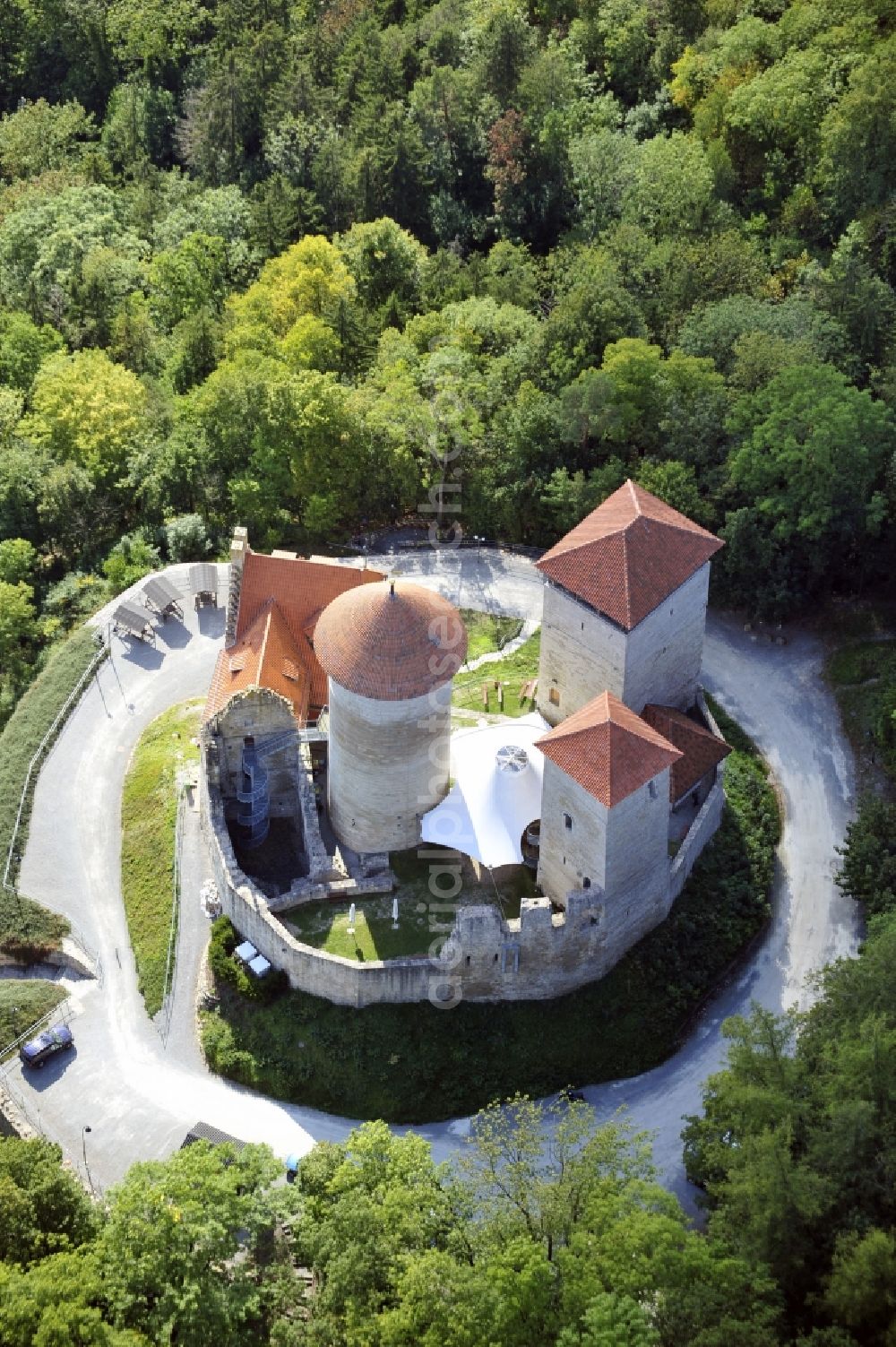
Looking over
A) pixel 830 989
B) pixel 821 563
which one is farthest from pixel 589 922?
pixel 821 563

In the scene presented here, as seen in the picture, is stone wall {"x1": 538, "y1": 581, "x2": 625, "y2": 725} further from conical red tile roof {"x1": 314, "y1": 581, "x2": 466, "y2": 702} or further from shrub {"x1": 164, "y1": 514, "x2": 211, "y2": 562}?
shrub {"x1": 164, "y1": 514, "x2": 211, "y2": 562}

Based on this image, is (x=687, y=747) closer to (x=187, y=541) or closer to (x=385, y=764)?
(x=385, y=764)

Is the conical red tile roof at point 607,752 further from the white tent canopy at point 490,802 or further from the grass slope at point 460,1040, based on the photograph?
the grass slope at point 460,1040

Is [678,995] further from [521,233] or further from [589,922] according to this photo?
[521,233]

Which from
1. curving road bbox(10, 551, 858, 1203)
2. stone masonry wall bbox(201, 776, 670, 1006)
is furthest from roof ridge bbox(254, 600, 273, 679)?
curving road bbox(10, 551, 858, 1203)

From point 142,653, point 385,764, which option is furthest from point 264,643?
point 142,653

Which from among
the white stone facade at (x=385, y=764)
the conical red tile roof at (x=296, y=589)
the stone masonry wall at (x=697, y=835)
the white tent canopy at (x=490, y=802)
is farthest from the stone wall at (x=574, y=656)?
the conical red tile roof at (x=296, y=589)
